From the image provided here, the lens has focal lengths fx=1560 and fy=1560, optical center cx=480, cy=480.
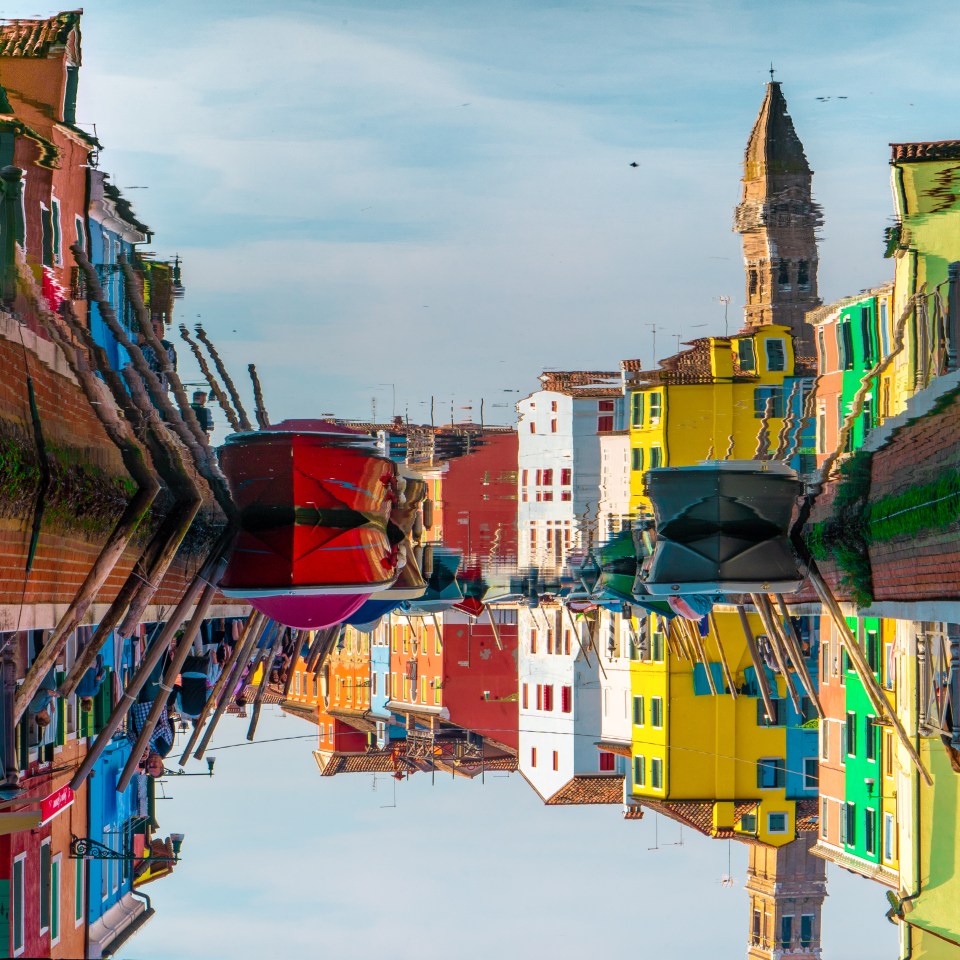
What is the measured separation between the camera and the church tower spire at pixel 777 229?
54.2 meters

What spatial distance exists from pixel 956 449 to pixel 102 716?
14.4 meters

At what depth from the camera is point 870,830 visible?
3127 centimetres

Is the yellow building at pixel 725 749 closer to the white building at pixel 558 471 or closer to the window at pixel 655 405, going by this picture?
the white building at pixel 558 471

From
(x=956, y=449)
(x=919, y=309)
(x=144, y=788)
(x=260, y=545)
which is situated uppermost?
(x=919, y=309)

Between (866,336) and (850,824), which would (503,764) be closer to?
(850,824)

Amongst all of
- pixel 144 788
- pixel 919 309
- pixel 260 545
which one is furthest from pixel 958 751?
pixel 144 788

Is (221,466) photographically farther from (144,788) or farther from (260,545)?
(144,788)

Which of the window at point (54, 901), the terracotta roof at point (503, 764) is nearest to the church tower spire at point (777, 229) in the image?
the terracotta roof at point (503, 764)

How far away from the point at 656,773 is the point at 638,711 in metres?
2.20

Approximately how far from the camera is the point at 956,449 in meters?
14.4

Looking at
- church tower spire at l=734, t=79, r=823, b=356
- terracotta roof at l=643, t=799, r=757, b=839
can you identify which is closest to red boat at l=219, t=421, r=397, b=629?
terracotta roof at l=643, t=799, r=757, b=839

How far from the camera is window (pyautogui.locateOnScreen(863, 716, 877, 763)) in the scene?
1260 inches

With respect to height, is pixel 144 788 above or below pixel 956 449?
below

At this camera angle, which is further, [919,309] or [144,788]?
[144,788]
